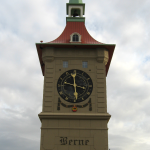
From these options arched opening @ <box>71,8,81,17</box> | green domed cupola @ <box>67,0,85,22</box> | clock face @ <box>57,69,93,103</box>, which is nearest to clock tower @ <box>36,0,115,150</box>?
clock face @ <box>57,69,93,103</box>

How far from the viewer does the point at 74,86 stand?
34.8 m

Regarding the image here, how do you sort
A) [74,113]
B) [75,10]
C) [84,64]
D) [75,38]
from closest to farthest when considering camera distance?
[74,113], [84,64], [75,38], [75,10]

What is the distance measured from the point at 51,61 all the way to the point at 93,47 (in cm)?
497

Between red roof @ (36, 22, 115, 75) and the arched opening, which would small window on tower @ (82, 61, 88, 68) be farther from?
the arched opening

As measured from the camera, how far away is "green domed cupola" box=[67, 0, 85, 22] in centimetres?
4084

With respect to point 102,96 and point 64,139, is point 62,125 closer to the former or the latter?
point 64,139

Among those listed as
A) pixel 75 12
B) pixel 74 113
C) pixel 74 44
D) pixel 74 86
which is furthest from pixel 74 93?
pixel 75 12

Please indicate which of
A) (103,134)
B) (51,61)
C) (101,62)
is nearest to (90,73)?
(101,62)

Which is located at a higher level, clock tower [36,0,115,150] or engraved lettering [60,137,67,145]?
clock tower [36,0,115,150]

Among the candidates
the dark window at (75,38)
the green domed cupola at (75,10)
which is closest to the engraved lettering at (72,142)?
the dark window at (75,38)

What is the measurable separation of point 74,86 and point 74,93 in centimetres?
81

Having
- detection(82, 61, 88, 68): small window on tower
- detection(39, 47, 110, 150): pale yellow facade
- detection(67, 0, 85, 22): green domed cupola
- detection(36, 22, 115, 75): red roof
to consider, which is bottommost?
detection(39, 47, 110, 150): pale yellow facade

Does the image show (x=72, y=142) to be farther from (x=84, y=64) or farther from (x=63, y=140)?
(x=84, y=64)

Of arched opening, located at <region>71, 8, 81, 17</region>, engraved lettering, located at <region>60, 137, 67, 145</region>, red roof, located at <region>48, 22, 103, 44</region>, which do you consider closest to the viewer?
engraved lettering, located at <region>60, 137, 67, 145</region>
